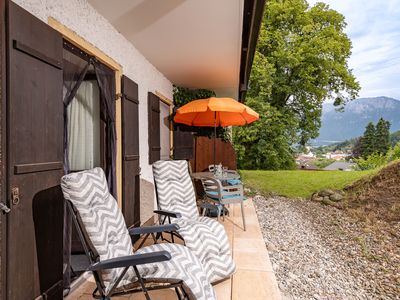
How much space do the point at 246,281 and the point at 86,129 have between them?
2.53 meters

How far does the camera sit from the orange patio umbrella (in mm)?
5102

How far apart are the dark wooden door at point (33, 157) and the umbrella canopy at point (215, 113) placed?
10.0ft

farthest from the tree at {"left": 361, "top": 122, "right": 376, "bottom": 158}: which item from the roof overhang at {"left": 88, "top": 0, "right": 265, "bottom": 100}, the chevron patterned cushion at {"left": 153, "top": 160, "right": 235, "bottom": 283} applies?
the chevron patterned cushion at {"left": 153, "top": 160, "right": 235, "bottom": 283}

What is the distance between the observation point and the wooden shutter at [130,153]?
3721 millimetres

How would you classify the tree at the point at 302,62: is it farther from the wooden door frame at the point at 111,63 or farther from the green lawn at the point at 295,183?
the wooden door frame at the point at 111,63

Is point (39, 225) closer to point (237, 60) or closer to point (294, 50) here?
point (237, 60)

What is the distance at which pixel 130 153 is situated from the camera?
3902 mm

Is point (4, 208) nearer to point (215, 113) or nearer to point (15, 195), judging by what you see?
point (15, 195)

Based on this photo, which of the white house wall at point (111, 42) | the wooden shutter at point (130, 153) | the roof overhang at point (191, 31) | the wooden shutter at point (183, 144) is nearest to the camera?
the white house wall at point (111, 42)

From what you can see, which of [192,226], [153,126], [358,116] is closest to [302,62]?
[153,126]

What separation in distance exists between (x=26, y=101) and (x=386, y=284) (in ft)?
13.7

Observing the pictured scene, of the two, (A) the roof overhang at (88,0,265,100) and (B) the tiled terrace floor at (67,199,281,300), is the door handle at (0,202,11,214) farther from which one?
(A) the roof overhang at (88,0,265,100)

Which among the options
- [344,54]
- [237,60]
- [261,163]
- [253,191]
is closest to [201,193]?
[253,191]

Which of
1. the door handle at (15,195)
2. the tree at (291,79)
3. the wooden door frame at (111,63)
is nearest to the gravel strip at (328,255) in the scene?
the wooden door frame at (111,63)
